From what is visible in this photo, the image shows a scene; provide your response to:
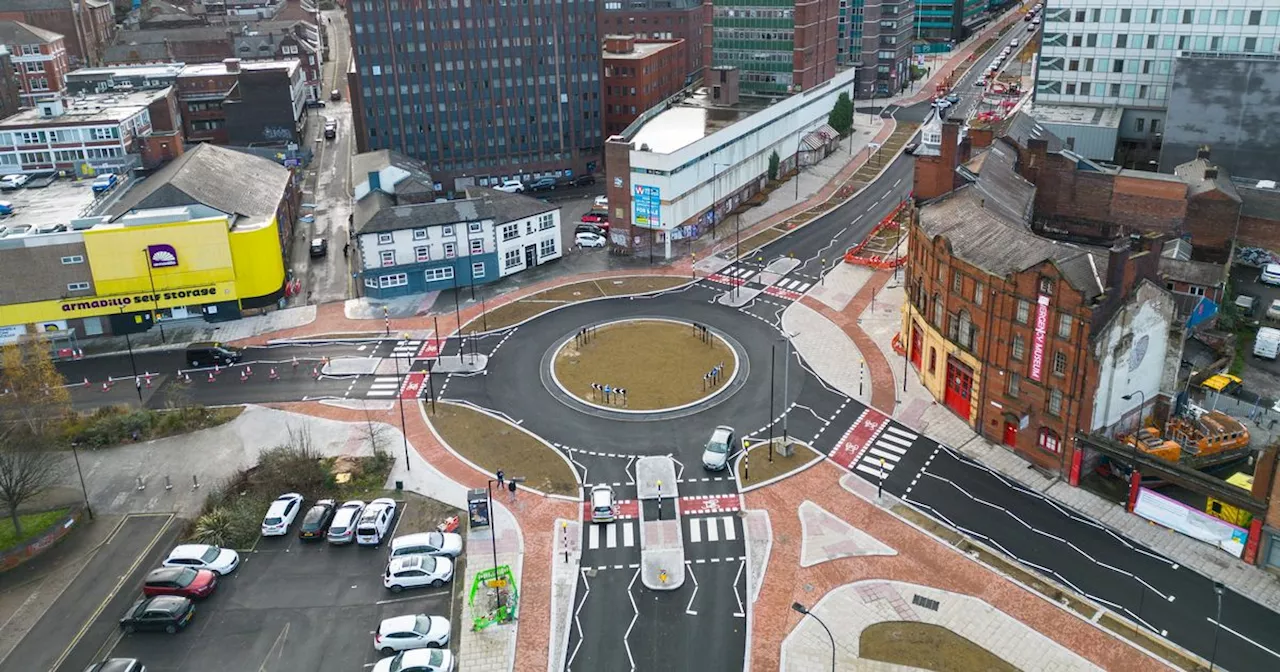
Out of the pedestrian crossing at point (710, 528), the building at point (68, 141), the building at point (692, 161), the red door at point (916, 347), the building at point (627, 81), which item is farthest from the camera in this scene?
the building at point (627, 81)

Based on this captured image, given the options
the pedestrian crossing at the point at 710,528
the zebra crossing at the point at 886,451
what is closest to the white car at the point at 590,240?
the zebra crossing at the point at 886,451

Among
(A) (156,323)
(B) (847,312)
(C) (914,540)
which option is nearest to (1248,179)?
(B) (847,312)

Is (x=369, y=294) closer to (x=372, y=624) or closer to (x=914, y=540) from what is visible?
(x=372, y=624)

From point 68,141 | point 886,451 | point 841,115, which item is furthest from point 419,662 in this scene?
point 841,115

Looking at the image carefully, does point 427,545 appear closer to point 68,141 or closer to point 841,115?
point 68,141

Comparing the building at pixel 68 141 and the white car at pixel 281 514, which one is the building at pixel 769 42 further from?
the white car at pixel 281 514
